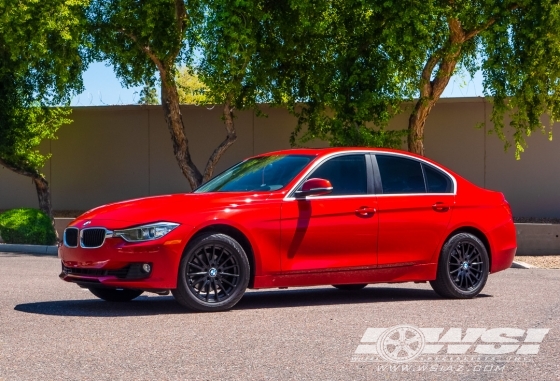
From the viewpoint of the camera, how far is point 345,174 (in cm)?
1076

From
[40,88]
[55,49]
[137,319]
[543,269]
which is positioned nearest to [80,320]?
[137,319]

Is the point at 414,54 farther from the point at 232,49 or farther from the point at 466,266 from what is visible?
the point at 466,266

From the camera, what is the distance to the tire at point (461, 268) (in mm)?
11023

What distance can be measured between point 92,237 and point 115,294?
1165 millimetres

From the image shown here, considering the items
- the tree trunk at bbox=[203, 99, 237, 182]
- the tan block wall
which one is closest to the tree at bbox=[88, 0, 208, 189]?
the tree trunk at bbox=[203, 99, 237, 182]

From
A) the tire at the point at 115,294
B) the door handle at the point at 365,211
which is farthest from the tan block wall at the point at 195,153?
the tire at the point at 115,294

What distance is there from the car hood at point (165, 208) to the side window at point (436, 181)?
7.21 ft

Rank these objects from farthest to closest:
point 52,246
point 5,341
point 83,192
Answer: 1. point 83,192
2. point 52,246
3. point 5,341

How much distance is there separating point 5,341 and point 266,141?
63.1 feet

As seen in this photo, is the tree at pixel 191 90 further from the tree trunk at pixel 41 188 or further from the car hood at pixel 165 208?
the car hood at pixel 165 208

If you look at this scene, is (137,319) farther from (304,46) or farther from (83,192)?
(83,192)

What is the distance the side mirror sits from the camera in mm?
9984

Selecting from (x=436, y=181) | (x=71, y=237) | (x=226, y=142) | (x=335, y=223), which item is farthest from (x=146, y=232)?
(x=226, y=142)

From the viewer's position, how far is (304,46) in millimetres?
22844
